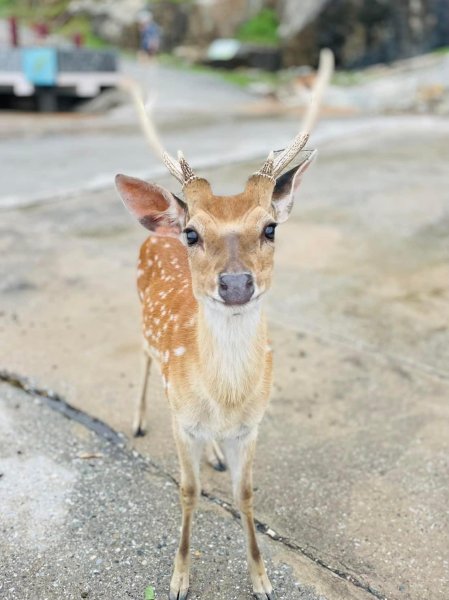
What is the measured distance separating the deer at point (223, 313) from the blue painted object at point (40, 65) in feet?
53.2

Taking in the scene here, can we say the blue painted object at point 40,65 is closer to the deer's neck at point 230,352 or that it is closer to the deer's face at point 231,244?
the deer's face at point 231,244

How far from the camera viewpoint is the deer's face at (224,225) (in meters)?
2.44

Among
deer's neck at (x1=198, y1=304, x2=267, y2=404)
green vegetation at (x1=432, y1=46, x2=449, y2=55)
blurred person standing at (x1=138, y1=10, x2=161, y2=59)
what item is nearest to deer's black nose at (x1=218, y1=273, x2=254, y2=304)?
deer's neck at (x1=198, y1=304, x2=267, y2=404)

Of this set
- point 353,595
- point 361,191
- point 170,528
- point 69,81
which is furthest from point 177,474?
point 69,81

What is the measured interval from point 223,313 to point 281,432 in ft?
4.80

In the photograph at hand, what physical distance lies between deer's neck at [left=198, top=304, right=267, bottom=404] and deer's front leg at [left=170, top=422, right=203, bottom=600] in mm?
281

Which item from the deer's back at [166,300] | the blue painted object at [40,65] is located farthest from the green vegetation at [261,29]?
the deer's back at [166,300]

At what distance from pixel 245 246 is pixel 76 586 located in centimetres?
156

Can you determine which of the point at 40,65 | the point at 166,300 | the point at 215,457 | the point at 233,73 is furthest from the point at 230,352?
the point at 233,73

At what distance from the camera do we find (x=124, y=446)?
3682mm

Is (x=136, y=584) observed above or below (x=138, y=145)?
below

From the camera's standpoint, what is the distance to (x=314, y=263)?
632 cm

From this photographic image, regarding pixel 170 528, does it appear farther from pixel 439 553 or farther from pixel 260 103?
pixel 260 103

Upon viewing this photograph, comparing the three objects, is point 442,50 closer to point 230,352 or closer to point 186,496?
point 230,352
